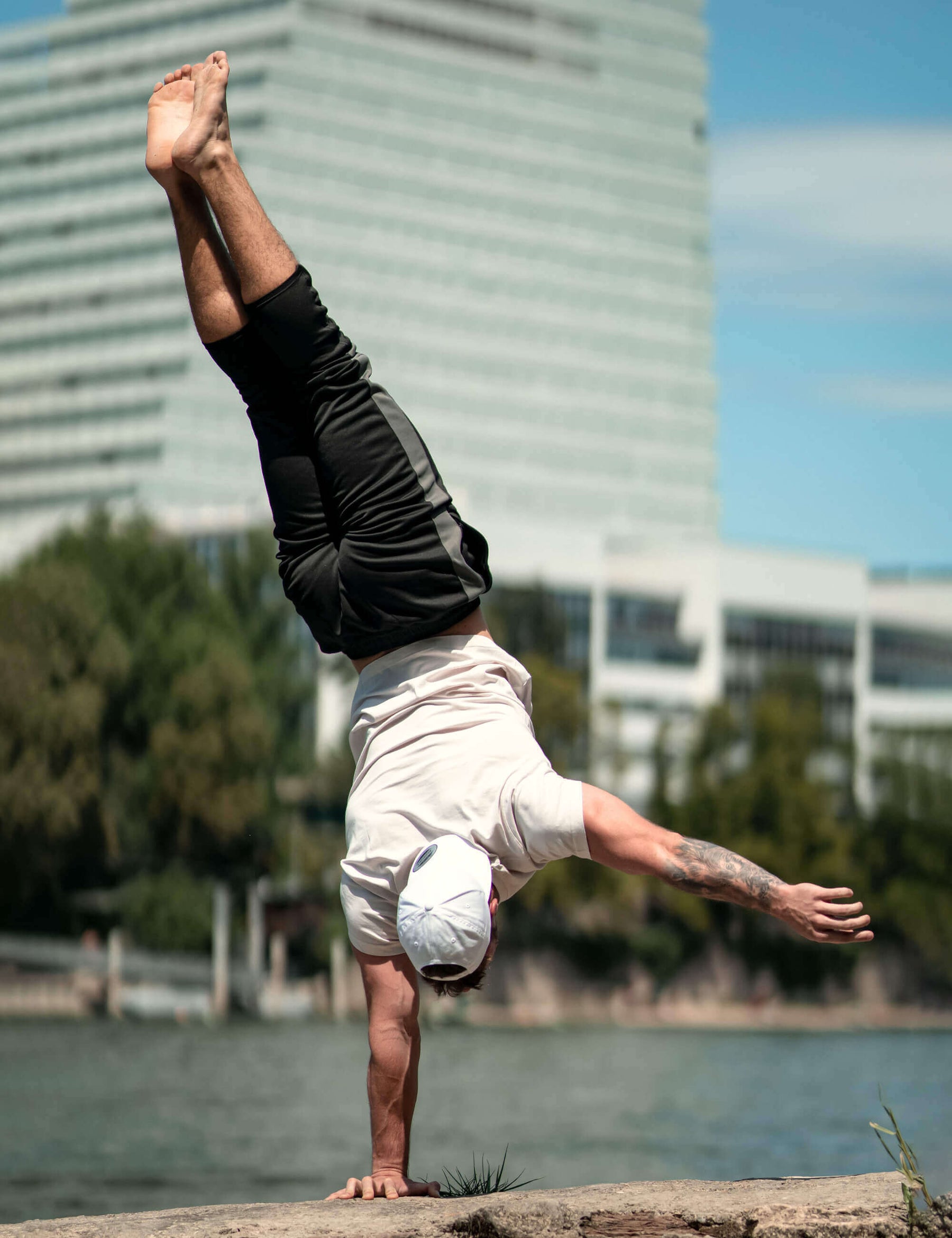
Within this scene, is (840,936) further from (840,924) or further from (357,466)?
(357,466)

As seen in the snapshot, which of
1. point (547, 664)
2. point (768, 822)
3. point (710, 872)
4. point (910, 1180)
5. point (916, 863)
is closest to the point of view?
point (910, 1180)

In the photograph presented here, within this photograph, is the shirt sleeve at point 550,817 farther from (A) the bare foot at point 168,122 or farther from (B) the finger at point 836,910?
(A) the bare foot at point 168,122

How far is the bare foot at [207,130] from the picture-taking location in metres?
7.36

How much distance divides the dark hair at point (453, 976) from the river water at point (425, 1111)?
822 centimetres

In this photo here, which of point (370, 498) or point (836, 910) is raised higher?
point (370, 498)

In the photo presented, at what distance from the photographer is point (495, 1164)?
941 inches

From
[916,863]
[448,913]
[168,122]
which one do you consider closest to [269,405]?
[168,122]

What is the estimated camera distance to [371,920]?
683 centimetres

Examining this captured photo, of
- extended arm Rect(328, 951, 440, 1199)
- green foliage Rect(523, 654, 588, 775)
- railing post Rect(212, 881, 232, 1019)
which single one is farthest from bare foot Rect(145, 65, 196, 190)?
green foliage Rect(523, 654, 588, 775)

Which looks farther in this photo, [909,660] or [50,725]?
[909,660]

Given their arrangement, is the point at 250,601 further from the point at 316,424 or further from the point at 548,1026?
the point at 316,424

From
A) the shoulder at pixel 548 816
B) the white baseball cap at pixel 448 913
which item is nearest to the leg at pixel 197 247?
the shoulder at pixel 548 816

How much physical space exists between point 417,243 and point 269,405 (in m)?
157

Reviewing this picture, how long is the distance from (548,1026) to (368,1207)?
6364cm
